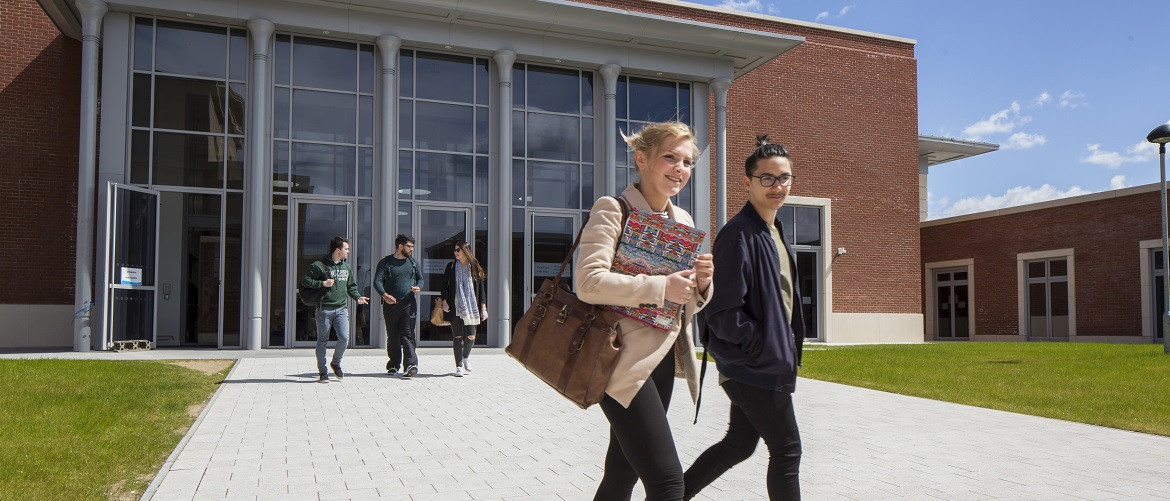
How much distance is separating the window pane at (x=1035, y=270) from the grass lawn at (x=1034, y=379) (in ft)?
42.3

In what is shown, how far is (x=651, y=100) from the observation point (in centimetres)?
2219

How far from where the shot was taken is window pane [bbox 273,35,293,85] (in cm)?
1884

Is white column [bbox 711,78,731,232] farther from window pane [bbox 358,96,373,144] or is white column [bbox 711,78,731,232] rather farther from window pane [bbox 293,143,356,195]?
window pane [bbox 293,143,356,195]

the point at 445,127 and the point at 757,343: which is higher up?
the point at 445,127

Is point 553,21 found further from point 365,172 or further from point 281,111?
point 281,111

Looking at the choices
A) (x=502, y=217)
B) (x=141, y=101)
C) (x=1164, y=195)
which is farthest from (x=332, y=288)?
(x=1164, y=195)

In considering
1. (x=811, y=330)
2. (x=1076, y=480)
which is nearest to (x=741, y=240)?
(x=1076, y=480)

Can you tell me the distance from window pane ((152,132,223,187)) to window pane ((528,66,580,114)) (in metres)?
6.79

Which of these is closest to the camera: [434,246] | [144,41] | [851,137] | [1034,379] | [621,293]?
[621,293]

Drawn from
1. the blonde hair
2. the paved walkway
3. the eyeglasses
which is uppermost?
the blonde hair

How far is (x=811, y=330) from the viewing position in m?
26.8

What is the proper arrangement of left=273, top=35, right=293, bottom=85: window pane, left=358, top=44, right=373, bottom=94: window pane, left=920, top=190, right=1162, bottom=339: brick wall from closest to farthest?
left=273, top=35, right=293, bottom=85: window pane → left=358, top=44, right=373, bottom=94: window pane → left=920, top=190, right=1162, bottom=339: brick wall

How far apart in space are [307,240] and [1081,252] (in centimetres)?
2442

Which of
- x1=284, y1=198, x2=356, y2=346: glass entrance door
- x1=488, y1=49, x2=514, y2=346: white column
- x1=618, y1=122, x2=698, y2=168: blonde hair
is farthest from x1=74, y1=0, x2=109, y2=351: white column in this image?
x1=618, y1=122, x2=698, y2=168: blonde hair
